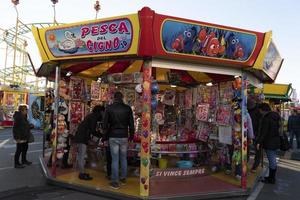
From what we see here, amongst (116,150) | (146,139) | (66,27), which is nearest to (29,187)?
(116,150)

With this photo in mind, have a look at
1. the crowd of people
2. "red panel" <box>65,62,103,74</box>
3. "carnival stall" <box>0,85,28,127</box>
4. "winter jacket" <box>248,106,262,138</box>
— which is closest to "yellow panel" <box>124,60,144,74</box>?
"red panel" <box>65,62,103,74</box>

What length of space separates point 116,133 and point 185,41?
233 centimetres

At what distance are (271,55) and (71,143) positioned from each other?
18.9 feet

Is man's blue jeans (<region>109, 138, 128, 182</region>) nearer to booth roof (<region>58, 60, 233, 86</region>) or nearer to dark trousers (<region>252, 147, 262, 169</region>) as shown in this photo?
booth roof (<region>58, 60, 233, 86</region>)

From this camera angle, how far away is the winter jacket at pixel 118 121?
23.4ft

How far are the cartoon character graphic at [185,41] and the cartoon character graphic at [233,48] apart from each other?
0.90m

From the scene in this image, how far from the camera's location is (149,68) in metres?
6.73

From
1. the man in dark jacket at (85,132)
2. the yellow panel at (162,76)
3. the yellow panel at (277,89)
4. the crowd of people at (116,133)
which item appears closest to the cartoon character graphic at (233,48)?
the crowd of people at (116,133)

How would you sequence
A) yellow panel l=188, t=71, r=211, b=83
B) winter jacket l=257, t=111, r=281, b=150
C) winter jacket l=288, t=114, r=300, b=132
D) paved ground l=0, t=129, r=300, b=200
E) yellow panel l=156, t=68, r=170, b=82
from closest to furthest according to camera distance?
paved ground l=0, t=129, r=300, b=200
winter jacket l=257, t=111, r=281, b=150
yellow panel l=188, t=71, r=211, b=83
yellow panel l=156, t=68, r=170, b=82
winter jacket l=288, t=114, r=300, b=132

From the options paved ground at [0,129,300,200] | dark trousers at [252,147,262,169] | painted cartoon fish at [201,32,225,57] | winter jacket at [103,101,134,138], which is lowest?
paved ground at [0,129,300,200]

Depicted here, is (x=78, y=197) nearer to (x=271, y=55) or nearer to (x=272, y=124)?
(x=272, y=124)

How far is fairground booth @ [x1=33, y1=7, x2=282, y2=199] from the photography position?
22.1 feet

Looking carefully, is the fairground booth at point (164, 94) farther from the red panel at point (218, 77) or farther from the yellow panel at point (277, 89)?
the yellow panel at point (277, 89)

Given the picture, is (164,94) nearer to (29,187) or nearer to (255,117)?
(255,117)
